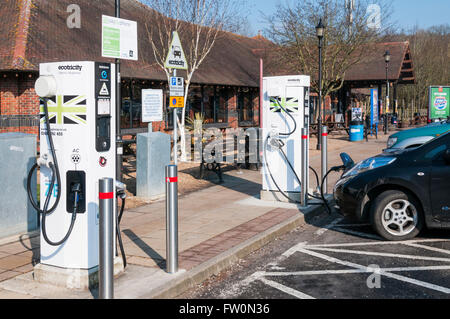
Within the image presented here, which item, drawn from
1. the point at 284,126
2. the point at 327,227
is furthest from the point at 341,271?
the point at 284,126

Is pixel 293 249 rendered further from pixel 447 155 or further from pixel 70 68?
pixel 70 68

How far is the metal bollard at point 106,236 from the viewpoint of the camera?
443 centimetres

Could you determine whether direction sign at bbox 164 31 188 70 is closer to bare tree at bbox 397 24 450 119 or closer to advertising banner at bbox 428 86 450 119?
advertising banner at bbox 428 86 450 119

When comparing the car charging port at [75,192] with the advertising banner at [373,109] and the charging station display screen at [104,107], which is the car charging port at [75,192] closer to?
the charging station display screen at [104,107]

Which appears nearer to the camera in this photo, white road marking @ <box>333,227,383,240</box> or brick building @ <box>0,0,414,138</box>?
white road marking @ <box>333,227,383,240</box>

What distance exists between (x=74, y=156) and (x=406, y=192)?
4515 millimetres

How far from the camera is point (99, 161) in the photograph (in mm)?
5199

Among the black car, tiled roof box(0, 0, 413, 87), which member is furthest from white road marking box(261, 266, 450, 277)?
tiled roof box(0, 0, 413, 87)

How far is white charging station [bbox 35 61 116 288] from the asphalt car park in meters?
1.35

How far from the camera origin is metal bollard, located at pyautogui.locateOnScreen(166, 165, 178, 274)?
17.6 ft

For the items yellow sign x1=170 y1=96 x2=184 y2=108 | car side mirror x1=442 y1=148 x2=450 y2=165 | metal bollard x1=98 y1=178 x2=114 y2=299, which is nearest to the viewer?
metal bollard x1=98 y1=178 x2=114 y2=299

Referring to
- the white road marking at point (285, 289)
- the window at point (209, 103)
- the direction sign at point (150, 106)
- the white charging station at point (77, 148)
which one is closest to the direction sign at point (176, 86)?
the direction sign at point (150, 106)

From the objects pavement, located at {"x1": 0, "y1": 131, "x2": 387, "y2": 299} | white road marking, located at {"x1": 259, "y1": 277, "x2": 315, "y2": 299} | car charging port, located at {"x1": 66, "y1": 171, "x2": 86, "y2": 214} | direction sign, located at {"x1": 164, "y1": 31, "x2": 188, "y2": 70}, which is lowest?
white road marking, located at {"x1": 259, "y1": 277, "x2": 315, "y2": 299}
